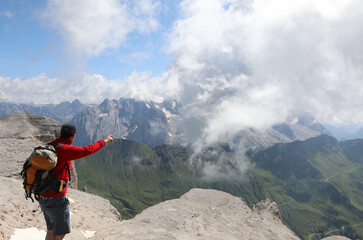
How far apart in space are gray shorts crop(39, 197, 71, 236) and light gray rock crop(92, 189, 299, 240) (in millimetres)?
5926

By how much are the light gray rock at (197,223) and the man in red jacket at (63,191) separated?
235 inches

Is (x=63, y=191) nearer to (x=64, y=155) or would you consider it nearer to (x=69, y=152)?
(x=64, y=155)

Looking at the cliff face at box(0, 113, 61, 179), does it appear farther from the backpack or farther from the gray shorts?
the backpack

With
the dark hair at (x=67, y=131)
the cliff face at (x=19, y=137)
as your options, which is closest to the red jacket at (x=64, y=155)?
the dark hair at (x=67, y=131)

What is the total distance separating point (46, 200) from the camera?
9.73 meters

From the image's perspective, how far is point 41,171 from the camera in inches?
354

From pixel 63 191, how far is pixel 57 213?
1.07m

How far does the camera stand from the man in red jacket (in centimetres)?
949

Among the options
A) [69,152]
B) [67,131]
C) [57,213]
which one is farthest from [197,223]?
[67,131]

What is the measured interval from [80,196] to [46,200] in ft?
76.2

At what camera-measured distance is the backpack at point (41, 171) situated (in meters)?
8.65

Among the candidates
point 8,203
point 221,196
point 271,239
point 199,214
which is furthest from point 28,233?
point 221,196

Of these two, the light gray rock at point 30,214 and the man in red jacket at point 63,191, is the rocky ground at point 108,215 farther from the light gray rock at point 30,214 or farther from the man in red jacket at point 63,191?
the man in red jacket at point 63,191

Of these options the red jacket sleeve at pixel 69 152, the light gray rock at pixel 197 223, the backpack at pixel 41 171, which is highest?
the red jacket sleeve at pixel 69 152
